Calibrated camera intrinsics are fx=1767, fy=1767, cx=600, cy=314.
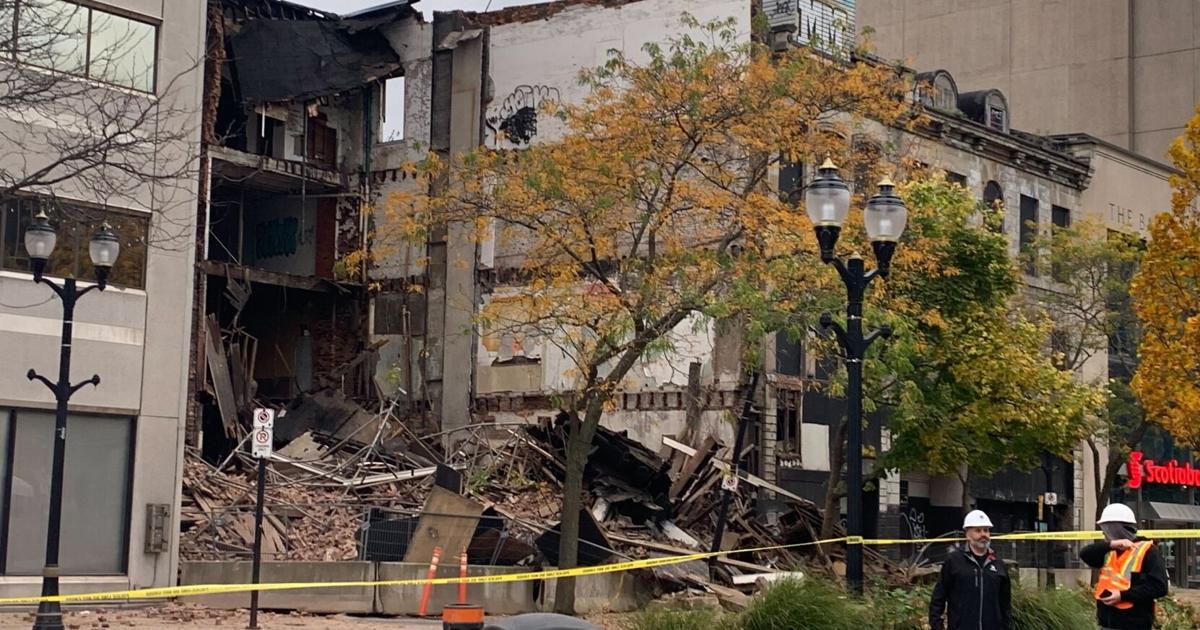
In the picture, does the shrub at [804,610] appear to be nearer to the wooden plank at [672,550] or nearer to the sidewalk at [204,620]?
the sidewalk at [204,620]

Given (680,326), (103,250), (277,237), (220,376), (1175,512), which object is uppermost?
(277,237)

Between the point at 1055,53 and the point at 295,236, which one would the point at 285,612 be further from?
the point at 1055,53

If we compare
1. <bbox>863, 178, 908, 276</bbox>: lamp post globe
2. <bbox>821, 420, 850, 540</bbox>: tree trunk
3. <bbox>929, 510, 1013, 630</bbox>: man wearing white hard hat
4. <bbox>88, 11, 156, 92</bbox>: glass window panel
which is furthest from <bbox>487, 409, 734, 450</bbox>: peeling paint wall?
<bbox>929, 510, 1013, 630</bbox>: man wearing white hard hat

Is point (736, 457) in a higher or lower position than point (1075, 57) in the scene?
lower

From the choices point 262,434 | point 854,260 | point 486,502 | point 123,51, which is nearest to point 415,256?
point 486,502

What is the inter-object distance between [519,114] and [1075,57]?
29431 mm

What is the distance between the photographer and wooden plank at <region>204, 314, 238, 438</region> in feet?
122

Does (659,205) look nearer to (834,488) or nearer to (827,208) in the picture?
(827,208)

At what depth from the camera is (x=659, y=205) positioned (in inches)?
1016

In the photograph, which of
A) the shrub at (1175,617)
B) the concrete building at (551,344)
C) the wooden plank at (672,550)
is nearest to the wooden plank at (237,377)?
the concrete building at (551,344)

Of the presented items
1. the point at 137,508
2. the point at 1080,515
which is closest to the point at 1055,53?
the point at 1080,515

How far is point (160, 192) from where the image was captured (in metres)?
26.6

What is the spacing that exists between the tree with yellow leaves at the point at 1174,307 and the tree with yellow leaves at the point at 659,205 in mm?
4815

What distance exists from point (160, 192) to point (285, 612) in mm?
6558
